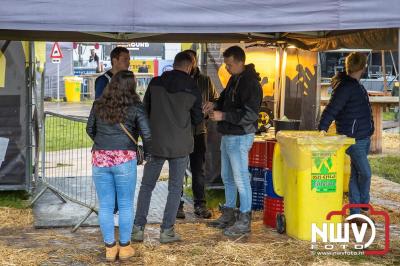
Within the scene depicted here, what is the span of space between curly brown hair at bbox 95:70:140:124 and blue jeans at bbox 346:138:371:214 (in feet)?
8.46

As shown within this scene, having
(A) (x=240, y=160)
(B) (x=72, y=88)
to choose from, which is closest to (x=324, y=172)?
(A) (x=240, y=160)

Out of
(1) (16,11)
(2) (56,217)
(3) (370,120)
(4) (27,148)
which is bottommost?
(2) (56,217)

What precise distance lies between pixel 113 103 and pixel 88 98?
24.0 metres

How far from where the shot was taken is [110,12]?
4.74 m

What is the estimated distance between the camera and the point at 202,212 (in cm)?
711

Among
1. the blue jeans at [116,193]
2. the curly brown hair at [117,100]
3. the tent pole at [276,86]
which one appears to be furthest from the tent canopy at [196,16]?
the tent pole at [276,86]

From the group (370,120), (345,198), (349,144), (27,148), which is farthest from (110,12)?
(345,198)

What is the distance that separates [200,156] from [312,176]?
1518 millimetres

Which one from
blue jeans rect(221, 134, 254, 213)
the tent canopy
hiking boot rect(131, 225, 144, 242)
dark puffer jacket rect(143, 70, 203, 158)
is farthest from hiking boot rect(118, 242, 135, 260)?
the tent canopy

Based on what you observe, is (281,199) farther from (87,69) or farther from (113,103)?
(87,69)

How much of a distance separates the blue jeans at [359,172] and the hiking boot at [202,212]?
1594mm

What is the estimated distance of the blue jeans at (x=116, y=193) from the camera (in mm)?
5281

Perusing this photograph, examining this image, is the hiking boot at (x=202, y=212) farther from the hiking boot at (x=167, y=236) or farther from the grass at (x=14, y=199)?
the grass at (x=14, y=199)

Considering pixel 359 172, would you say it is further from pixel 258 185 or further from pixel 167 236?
pixel 167 236
